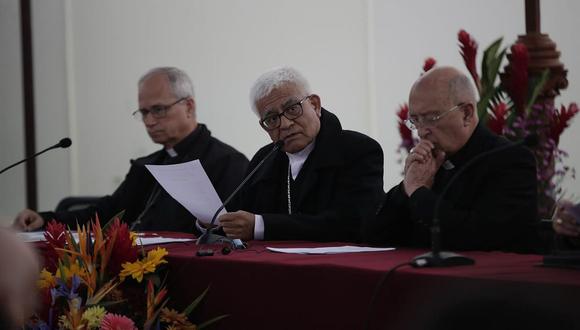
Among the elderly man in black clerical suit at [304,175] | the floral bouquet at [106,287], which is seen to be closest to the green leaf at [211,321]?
the floral bouquet at [106,287]

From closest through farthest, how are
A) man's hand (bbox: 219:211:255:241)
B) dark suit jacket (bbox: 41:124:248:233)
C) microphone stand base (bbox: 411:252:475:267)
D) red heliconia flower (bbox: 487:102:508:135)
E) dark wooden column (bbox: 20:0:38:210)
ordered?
microphone stand base (bbox: 411:252:475:267) < man's hand (bbox: 219:211:255:241) < red heliconia flower (bbox: 487:102:508:135) < dark suit jacket (bbox: 41:124:248:233) < dark wooden column (bbox: 20:0:38:210)

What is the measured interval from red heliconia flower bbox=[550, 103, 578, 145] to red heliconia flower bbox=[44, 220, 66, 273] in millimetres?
2339

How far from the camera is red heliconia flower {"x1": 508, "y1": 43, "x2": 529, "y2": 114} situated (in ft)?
14.9

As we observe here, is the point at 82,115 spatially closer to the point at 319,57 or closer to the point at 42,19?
the point at 42,19

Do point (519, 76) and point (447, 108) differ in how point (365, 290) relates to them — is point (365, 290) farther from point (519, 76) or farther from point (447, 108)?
point (519, 76)

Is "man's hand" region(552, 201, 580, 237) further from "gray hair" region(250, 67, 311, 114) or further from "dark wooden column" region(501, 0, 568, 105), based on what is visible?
"dark wooden column" region(501, 0, 568, 105)

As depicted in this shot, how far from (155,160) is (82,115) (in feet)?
10.1

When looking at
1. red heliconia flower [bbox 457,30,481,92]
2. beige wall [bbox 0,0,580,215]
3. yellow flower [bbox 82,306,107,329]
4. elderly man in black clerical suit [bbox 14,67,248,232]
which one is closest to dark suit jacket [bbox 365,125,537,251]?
yellow flower [bbox 82,306,107,329]

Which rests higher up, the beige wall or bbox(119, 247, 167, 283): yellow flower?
the beige wall

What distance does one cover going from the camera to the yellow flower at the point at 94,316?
291cm

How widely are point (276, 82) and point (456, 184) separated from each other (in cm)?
101

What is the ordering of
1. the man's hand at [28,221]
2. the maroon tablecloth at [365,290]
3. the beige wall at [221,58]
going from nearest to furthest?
the maroon tablecloth at [365,290] < the man's hand at [28,221] < the beige wall at [221,58]

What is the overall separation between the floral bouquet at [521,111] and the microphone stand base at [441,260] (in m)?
2.10

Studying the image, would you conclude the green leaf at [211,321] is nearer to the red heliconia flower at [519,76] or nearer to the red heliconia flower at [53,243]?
the red heliconia flower at [53,243]
